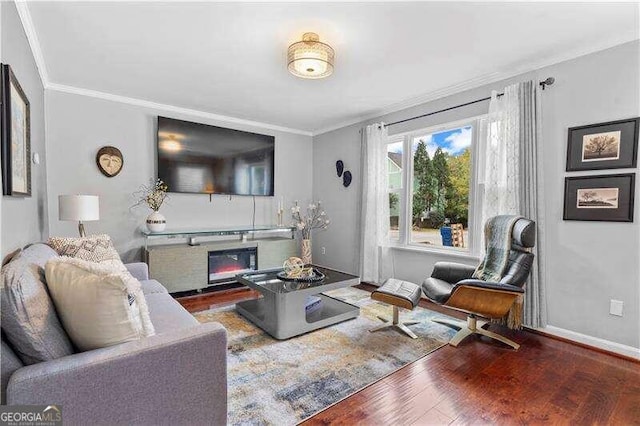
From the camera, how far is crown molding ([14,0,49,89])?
1.98 m

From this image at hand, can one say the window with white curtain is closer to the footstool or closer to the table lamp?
the footstool

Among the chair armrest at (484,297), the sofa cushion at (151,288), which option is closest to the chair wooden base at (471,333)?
the chair armrest at (484,297)

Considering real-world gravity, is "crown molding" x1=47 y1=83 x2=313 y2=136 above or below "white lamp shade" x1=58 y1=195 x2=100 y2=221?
above

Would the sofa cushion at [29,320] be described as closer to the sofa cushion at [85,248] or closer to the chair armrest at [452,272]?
the sofa cushion at [85,248]

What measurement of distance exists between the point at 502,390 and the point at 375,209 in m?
2.58

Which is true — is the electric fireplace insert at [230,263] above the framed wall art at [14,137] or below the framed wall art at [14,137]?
below

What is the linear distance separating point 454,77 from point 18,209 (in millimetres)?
3750

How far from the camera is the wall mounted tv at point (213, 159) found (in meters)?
3.97

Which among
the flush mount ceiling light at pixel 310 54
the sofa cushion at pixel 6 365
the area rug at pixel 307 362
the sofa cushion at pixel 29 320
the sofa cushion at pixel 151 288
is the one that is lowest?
the area rug at pixel 307 362

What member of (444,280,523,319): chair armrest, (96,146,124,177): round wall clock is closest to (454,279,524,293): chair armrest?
(444,280,523,319): chair armrest

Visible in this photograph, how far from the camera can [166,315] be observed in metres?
1.92

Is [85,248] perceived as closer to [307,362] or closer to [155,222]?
[155,222]

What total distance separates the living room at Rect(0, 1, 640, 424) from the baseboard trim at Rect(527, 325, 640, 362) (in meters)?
0.01

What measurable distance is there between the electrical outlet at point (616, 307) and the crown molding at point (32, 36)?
185 inches
